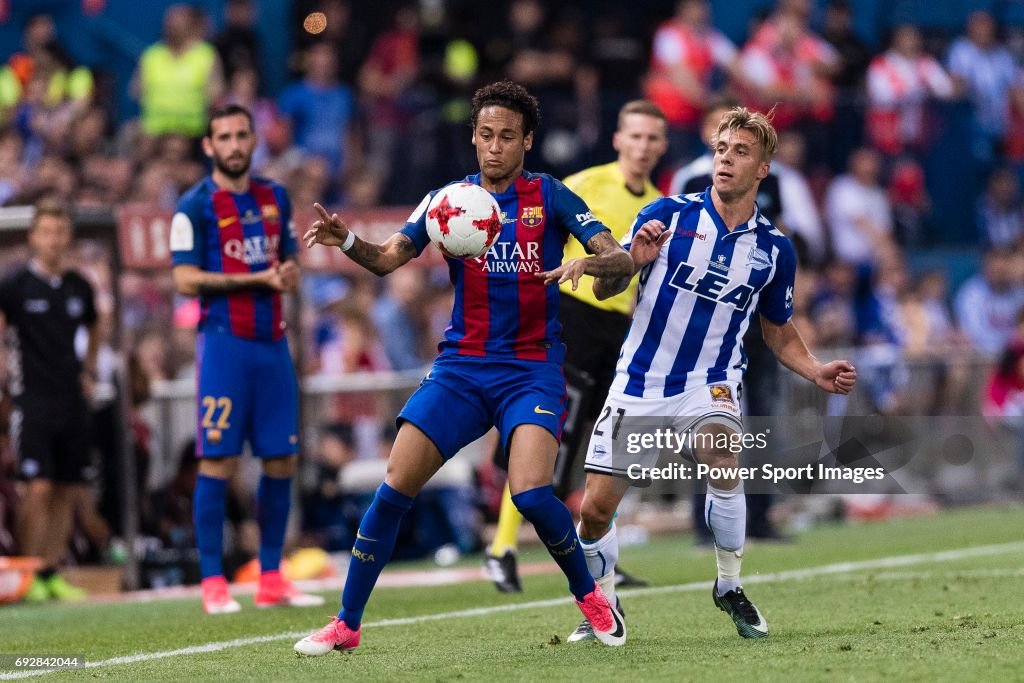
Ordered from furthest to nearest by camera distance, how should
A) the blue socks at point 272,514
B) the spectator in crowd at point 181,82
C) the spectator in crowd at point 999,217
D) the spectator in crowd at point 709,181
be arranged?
1. the spectator in crowd at point 999,217
2. the spectator in crowd at point 181,82
3. the spectator in crowd at point 709,181
4. the blue socks at point 272,514

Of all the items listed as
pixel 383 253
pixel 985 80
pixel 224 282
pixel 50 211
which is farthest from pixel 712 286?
pixel 985 80

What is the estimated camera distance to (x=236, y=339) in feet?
31.9

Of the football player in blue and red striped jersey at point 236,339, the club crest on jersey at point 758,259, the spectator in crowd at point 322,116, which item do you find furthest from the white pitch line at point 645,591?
the spectator in crowd at point 322,116

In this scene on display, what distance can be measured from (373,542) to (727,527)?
1544mm

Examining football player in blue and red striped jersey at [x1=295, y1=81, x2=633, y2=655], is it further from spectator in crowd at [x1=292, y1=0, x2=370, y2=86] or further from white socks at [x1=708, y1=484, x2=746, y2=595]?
spectator in crowd at [x1=292, y1=0, x2=370, y2=86]

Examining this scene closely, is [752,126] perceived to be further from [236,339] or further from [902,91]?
[902,91]

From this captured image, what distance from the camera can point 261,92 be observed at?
18938 mm

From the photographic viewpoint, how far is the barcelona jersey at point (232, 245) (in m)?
9.73

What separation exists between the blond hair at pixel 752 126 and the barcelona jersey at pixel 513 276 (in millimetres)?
834

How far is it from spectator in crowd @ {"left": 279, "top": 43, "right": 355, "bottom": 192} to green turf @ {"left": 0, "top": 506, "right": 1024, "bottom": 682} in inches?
297

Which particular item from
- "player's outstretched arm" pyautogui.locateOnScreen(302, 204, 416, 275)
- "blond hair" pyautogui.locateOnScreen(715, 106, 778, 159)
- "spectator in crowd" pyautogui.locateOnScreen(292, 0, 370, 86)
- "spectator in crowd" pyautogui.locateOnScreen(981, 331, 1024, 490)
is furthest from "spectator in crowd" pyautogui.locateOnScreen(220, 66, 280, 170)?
"player's outstretched arm" pyautogui.locateOnScreen(302, 204, 416, 275)

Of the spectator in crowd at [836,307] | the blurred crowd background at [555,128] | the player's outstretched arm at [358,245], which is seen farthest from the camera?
the spectator in crowd at [836,307]

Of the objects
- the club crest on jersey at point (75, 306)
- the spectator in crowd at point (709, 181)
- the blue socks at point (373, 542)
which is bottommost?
the blue socks at point (373, 542)

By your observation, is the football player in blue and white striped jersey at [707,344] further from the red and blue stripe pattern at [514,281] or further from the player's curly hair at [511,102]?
the player's curly hair at [511,102]
